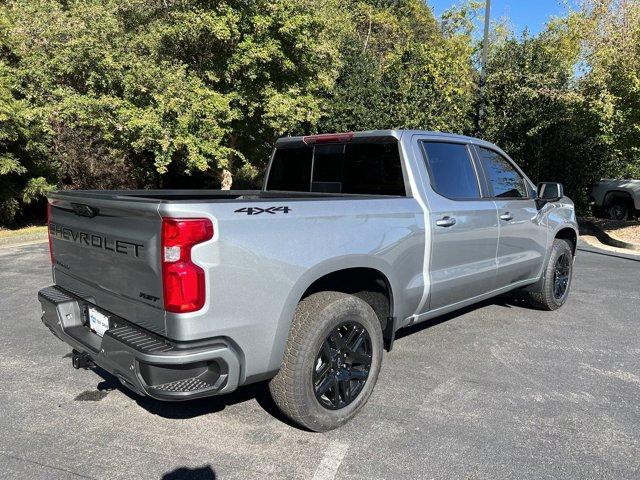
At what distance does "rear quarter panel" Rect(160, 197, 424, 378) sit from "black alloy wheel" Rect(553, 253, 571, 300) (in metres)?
3.14

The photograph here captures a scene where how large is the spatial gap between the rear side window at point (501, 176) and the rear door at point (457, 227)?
0.23 m

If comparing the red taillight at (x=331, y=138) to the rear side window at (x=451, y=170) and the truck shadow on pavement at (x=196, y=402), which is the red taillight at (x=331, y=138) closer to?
the rear side window at (x=451, y=170)

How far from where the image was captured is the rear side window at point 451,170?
398cm

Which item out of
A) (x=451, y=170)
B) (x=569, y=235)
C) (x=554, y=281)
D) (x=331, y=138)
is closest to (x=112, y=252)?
(x=331, y=138)

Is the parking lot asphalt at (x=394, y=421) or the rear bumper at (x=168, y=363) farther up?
the rear bumper at (x=168, y=363)

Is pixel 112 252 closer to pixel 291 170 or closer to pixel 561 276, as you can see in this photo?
pixel 291 170

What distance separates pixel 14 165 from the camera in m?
11.6

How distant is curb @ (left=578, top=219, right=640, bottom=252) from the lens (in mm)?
10539

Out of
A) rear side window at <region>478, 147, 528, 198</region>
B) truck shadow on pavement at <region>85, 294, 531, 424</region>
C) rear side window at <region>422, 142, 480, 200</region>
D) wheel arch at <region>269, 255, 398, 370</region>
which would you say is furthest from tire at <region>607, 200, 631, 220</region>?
truck shadow on pavement at <region>85, 294, 531, 424</region>

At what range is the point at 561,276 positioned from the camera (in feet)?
19.1

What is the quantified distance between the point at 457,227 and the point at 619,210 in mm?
12793

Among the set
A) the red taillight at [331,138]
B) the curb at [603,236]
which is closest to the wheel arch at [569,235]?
the red taillight at [331,138]

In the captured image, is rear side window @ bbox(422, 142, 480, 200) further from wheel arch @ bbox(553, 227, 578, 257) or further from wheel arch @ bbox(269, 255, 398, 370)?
wheel arch @ bbox(553, 227, 578, 257)

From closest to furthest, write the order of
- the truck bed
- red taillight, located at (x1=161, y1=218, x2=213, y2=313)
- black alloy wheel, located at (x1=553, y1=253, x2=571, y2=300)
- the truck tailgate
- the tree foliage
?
red taillight, located at (x1=161, y1=218, x2=213, y2=313) → the truck tailgate → the truck bed → black alloy wheel, located at (x1=553, y1=253, x2=571, y2=300) → the tree foliage
